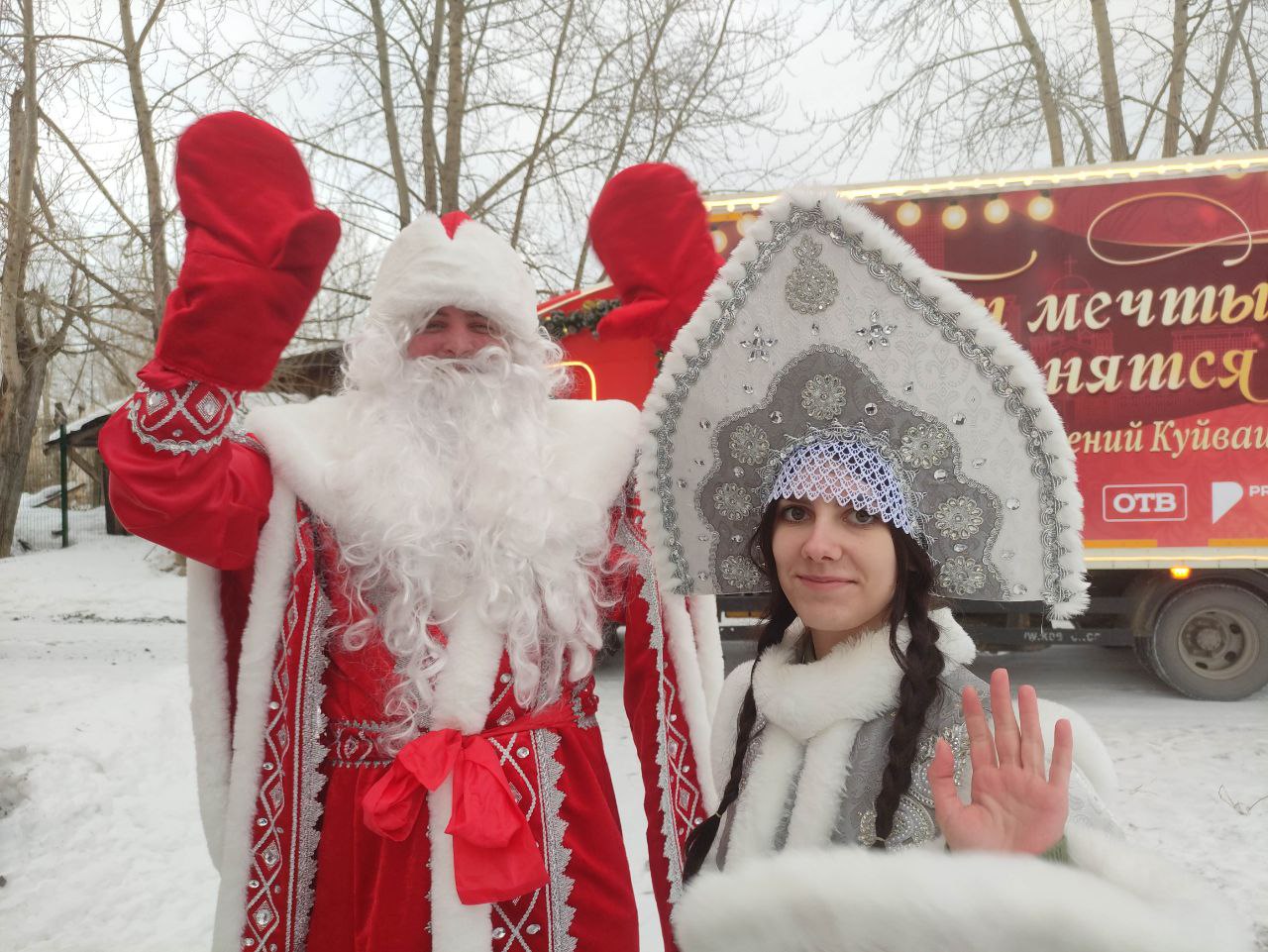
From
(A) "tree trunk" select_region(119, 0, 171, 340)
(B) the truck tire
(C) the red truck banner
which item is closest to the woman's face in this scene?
(C) the red truck banner

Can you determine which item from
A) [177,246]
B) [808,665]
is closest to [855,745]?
[808,665]

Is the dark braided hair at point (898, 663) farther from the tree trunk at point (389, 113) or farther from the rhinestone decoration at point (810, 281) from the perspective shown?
the tree trunk at point (389, 113)

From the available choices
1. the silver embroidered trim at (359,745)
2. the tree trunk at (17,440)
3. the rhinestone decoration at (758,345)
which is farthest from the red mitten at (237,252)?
the tree trunk at (17,440)

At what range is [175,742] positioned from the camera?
16.6 ft

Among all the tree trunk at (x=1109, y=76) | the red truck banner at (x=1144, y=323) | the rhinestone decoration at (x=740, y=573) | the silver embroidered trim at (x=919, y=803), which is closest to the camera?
the silver embroidered trim at (x=919, y=803)

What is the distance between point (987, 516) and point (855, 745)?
0.41 metres

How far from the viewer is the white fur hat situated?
2127mm

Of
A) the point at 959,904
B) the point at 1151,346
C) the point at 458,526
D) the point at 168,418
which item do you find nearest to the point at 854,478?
the point at 959,904

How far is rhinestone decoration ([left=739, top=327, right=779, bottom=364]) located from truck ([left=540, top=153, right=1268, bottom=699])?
4.71m

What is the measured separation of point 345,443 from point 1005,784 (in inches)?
62.2

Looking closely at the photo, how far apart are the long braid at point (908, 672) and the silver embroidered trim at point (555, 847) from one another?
2.67ft

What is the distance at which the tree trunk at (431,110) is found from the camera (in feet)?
28.0

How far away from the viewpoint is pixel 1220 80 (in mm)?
10336

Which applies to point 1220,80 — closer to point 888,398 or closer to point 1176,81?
point 1176,81
